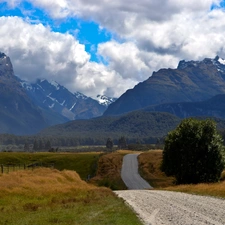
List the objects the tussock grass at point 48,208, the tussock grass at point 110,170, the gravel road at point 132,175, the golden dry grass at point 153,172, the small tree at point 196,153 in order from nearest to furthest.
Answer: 1. the tussock grass at point 48,208
2. the small tree at point 196,153
3. the gravel road at point 132,175
4. the golden dry grass at point 153,172
5. the tussock grass at point 110,170

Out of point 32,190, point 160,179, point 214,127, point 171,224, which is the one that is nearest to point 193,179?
point 214,127

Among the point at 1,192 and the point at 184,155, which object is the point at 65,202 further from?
the point at 184,155

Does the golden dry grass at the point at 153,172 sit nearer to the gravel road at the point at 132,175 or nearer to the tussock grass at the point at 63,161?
the gravel road at the point at 132,175

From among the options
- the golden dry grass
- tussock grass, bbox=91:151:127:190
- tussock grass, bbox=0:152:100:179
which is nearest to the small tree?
the golden dry grass

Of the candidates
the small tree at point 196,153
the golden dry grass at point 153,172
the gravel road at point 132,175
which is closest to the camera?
the small tree at point 196,153

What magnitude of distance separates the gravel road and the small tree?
1693 cm

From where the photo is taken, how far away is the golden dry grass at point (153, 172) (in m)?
105

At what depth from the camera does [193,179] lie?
81750 millimetres

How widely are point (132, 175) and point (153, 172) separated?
27.1ft

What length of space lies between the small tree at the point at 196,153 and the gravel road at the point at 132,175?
667 inches

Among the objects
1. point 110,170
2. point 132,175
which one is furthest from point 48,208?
point 110,170

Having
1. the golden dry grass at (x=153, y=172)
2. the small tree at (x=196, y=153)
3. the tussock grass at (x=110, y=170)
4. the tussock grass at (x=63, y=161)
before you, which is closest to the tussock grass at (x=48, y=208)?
the small tree at (x=196, y=153)

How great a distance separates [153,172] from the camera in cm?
12544

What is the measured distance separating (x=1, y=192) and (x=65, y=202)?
22.5 feet
